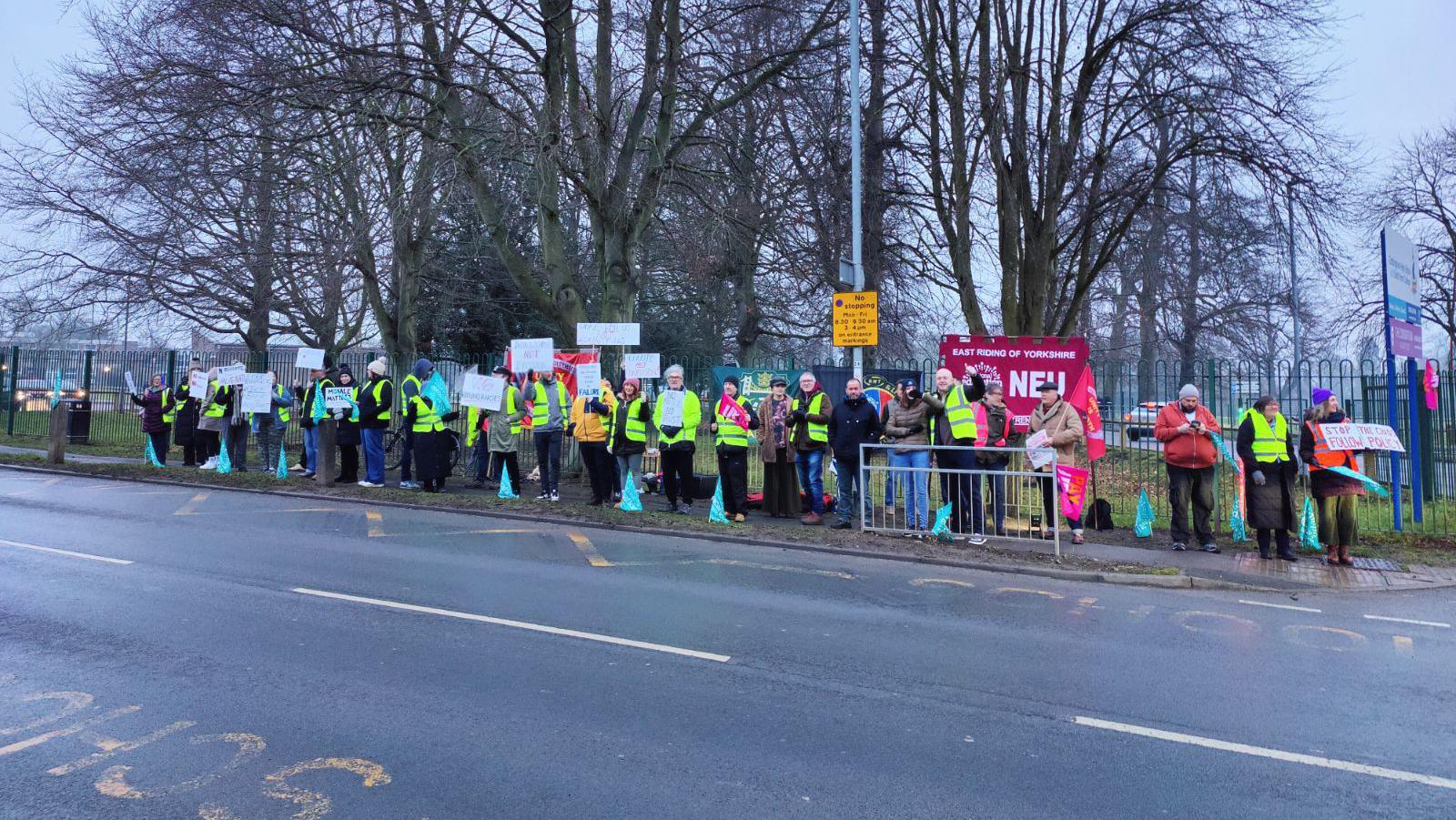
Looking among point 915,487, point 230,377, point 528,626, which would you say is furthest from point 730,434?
point 230,377

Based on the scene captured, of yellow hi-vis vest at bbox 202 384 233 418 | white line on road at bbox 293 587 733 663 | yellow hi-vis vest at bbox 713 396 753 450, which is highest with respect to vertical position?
yellow hi-vis vest at bbox 202 384 233 418

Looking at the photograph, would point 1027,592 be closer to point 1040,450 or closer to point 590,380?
point 1040,450

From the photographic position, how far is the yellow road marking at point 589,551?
29.2 feet

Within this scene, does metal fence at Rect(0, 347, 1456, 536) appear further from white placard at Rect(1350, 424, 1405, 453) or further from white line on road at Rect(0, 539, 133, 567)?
white line on road at Rect(0, 539, 133, 567)

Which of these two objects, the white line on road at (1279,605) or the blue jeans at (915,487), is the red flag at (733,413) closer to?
the blue jeans at (915,487)

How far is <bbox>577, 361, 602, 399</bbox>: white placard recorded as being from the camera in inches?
525

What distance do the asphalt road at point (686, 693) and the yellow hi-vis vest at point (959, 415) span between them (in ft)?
8.42

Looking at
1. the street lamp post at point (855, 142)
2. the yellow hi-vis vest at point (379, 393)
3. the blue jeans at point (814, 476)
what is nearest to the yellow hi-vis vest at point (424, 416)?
the yellow hi-vis vest at point (379, 393)

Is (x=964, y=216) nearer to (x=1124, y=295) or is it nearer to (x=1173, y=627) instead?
(x=1173, y=627)

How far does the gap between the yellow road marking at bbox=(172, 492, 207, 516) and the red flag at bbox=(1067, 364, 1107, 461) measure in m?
11.3

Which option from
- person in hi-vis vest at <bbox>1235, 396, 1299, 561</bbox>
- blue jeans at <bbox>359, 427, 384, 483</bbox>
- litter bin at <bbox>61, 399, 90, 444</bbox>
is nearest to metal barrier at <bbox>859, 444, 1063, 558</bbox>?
person in hi-vis vest at <bbox>1235, 396, 1299, 561</bbox>

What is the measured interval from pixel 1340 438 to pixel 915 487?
456cm

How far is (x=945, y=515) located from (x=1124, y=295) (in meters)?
23.6

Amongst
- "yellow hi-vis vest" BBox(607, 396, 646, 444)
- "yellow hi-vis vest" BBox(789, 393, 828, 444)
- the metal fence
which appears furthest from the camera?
the metal fence
